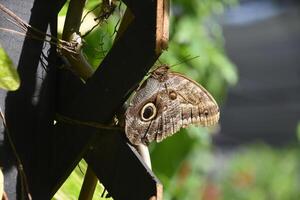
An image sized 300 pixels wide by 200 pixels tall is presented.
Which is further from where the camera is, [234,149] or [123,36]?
[234,149]

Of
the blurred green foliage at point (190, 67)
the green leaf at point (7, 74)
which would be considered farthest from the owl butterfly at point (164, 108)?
the blurred green foliage at point (190, 67)

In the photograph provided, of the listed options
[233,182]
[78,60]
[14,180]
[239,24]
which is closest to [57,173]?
[14,180]

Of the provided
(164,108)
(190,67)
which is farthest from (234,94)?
(164,108)

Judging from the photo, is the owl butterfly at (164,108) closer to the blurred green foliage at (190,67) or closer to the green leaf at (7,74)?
the green leaf at (7,74)

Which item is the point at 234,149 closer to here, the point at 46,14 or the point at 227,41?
the point at 227,41

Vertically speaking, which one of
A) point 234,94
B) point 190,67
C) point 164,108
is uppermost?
point 164,108

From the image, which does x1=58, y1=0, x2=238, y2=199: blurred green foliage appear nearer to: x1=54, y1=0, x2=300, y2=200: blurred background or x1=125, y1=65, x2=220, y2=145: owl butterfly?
x1=54, y1=0, x2=300, y2=200: blurred background

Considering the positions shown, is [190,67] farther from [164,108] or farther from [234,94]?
[234,94]

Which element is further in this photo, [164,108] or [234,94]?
[234,94]
